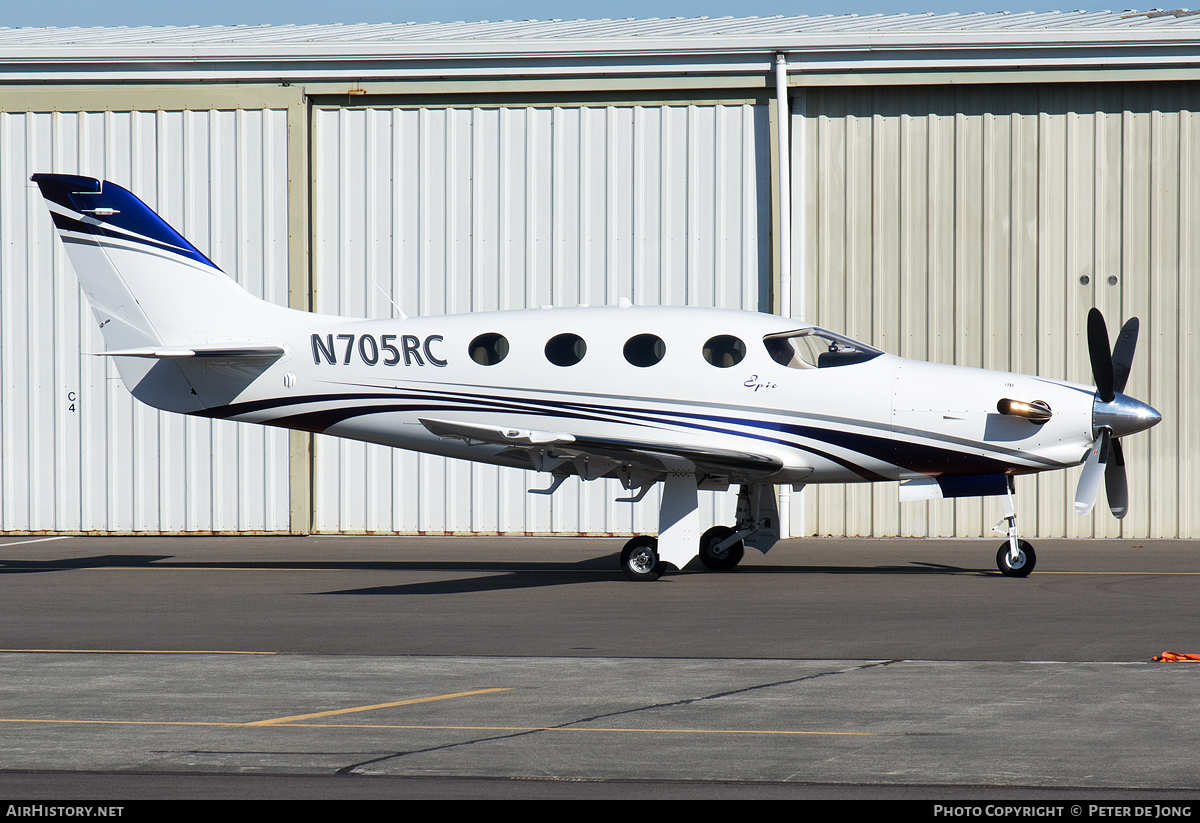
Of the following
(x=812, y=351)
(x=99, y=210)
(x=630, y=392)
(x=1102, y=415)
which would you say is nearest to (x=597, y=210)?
(x=630, y=392)

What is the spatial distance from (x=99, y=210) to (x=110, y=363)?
573 centimetres

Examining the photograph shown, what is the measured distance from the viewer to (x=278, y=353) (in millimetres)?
14328

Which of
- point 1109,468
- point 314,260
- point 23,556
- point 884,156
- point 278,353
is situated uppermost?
point 884,156

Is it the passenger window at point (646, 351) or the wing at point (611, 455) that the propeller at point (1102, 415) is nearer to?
the wing at point (611, 455)

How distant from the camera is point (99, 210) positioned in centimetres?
1455

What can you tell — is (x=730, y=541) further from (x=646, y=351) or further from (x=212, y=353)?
(x=212, y=353)

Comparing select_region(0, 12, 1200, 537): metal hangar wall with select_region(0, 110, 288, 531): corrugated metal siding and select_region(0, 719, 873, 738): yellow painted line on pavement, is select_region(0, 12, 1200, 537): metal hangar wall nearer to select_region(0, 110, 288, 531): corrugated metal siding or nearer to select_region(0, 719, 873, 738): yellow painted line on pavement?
select_region(0, 110, 288, 531): corrugated metal siding

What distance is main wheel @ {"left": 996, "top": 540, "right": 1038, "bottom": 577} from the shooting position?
43.8 ft

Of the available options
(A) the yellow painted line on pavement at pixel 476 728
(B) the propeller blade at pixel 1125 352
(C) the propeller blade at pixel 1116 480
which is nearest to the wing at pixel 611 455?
(C) the propeller blade at pixel 1116 480

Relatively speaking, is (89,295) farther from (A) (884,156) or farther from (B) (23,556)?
(A) (884,156)

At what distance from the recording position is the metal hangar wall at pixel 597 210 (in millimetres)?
18766

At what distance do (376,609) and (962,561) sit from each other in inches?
300

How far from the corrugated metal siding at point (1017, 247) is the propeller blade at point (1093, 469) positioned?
5980 millimetres

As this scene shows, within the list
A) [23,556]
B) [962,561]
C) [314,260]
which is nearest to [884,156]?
[962,561]
